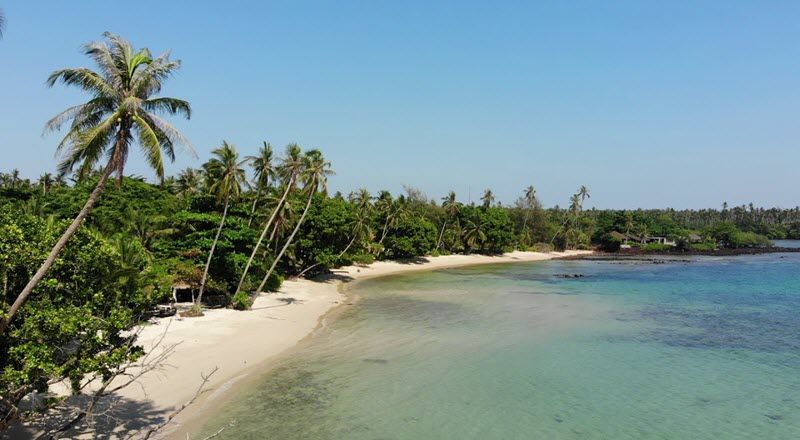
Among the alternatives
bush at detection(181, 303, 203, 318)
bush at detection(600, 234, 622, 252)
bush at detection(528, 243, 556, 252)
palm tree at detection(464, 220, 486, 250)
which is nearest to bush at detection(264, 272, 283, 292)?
bush at detection(181, 303, 203, 318)

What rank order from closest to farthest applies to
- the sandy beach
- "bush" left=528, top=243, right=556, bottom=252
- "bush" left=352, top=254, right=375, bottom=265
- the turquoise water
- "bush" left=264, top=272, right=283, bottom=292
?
the sandy beach, the turquoise water, "bush" left=264, top=272, right=283, bottom=292, "bush" left=352, top=254, right=375, bottom=265, "bush" left=528, top=243, right=556, bottom=252

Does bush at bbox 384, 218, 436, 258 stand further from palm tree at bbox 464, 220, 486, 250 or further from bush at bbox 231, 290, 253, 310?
bush at bbox 231, 290, 253, 310

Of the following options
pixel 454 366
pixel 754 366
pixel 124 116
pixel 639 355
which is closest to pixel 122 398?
pixel 124 116

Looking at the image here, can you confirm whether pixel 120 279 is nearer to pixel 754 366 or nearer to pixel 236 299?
pixel 236 299

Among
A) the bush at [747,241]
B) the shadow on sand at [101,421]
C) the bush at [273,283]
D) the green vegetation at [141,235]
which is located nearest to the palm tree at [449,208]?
the green vegetation at [141,235]

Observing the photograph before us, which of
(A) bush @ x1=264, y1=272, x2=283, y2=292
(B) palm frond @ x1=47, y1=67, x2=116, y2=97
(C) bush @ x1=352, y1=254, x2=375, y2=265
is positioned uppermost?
(B) palm frond @ x1=47, y1=67, x2=116, y2=97

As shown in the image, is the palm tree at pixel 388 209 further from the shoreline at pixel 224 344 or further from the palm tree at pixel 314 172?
the palm tree at pixel 314 172
